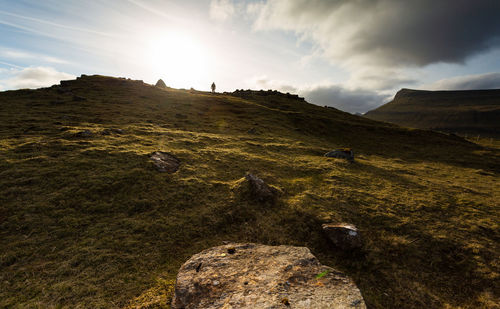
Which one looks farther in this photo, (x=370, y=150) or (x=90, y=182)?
(x=370, y=150)

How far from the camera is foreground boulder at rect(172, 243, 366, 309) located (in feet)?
24.3

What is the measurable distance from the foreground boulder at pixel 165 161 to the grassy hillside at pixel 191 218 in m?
0.68

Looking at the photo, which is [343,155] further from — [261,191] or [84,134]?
[84,134]

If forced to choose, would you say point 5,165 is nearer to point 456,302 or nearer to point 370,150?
point 456,302

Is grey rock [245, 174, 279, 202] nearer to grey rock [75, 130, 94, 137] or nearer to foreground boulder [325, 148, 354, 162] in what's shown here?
foreground boulder [325, 148, 354, 162]

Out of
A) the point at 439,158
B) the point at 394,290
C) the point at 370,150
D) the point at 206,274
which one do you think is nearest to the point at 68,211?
the point at 206,274

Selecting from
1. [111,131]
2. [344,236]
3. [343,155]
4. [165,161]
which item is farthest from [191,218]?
[343,155]

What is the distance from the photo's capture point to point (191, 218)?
45.9 feet

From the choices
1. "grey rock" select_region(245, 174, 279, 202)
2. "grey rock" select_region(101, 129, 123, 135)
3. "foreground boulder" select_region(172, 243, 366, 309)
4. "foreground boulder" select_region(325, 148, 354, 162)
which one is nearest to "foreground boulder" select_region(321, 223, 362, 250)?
"foreground boulder" select_region(172, 243, 366, 309)

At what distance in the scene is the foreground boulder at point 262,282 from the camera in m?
7.41

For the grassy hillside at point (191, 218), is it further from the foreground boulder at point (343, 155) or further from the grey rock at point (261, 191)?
the foreground boulder at point (343, 155)

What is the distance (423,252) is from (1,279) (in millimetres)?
21901

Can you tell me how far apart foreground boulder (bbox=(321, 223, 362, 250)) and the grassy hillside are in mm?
485

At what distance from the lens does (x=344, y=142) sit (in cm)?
4988
